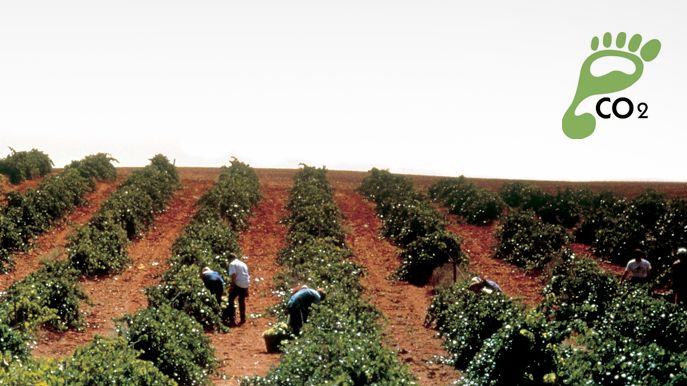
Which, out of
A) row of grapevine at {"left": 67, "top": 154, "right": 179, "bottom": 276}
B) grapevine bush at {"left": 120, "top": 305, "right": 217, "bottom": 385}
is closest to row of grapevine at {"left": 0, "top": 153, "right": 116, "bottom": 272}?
row of grapevine at {"left": 67, "top": 154, "right": 179, "bottom": 276}

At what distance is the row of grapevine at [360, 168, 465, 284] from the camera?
72.4 ft

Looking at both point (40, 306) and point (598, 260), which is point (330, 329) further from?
point (598, 260)

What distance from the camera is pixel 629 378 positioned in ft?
28.4

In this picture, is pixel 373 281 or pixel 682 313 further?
pixel 373 281

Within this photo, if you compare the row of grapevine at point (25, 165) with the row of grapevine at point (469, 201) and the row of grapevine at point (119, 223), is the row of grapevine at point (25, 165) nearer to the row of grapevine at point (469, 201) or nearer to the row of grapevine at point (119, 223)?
the row of grapevine at point (119, 223)

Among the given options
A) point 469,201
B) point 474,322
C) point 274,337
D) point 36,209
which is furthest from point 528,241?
point 36,209

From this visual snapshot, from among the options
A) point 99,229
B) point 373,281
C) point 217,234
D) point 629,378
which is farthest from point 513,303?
point 99,229

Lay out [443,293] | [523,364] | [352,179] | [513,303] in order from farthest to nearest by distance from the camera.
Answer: [352,179]
[443,293]
[513,303]
[523,364]

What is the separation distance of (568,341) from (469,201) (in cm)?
1978

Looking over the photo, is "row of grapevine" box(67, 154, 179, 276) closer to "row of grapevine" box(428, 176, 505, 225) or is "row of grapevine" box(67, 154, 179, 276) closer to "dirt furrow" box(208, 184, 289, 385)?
"dirt furrow" box(208, 184, 289, 385)

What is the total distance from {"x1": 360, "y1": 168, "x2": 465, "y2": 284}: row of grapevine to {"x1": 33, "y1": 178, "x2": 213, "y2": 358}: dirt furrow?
25.6 ft

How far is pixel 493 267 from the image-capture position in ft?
78.4

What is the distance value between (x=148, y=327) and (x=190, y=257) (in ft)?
27.9

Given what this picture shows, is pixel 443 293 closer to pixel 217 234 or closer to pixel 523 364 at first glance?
pixel 523 364
